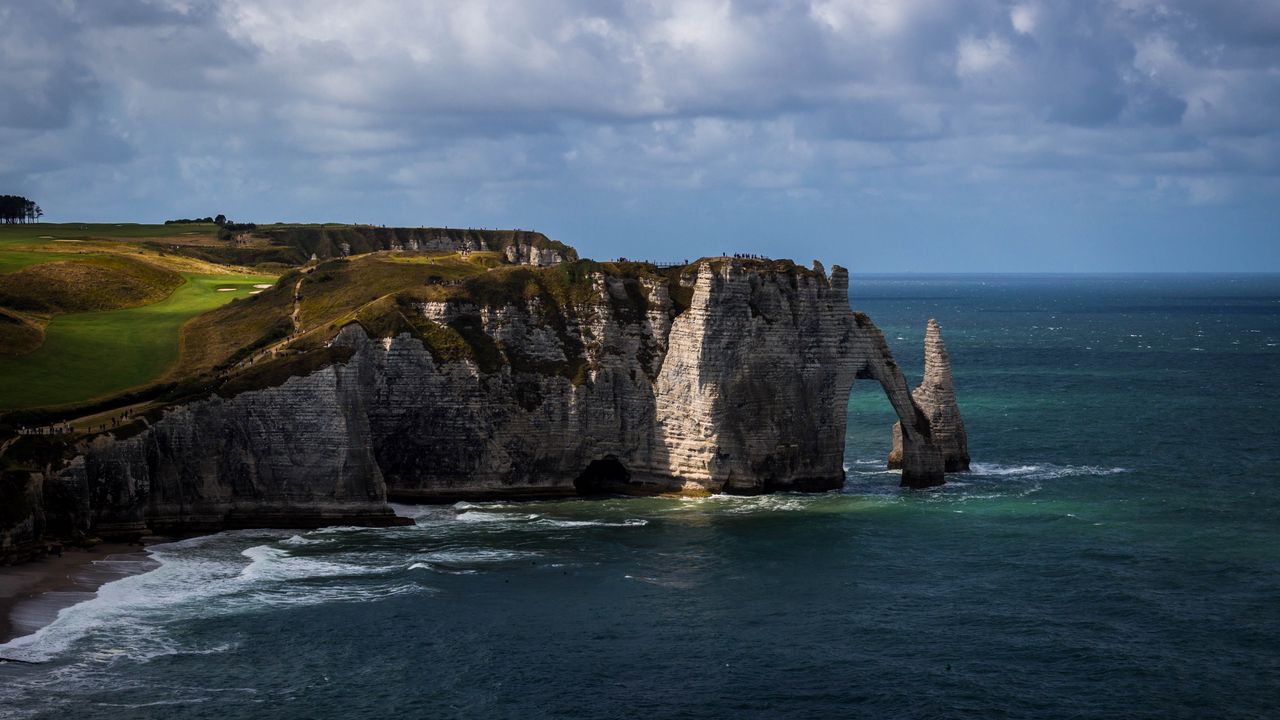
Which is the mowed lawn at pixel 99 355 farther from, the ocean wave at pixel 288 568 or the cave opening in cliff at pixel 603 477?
the cave opening in cliff at pixel 603 477

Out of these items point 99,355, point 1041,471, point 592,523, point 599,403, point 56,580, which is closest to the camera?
point 56,580

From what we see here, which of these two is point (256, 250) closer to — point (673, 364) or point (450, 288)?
point (450, 288)

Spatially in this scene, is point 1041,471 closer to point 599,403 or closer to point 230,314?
point 599,403

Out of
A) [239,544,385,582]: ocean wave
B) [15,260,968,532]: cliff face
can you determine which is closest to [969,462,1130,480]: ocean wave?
[15,260,968,532]: cliff face

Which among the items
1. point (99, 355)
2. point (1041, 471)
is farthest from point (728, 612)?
point (99, 355)

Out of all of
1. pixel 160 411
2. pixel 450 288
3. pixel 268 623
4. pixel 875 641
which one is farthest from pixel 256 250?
pixel 875 641
